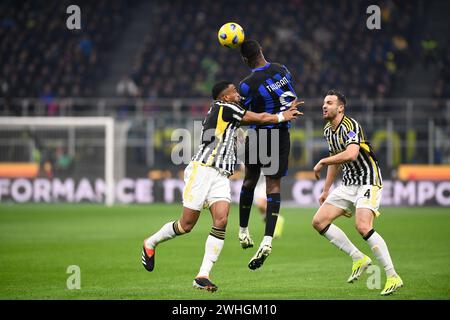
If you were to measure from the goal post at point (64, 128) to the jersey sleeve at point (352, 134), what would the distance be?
16.7m

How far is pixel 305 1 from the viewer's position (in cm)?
3228

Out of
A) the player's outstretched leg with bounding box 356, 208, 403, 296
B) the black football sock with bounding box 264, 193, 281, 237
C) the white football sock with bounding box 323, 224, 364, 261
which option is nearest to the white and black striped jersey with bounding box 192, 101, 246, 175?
the black football sock with bounding box 264, 193, 281, 237

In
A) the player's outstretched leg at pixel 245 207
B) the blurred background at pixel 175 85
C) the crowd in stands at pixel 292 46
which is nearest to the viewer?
the player's outstretched leg at pixel 245 207

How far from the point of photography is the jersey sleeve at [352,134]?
9711 millimetres

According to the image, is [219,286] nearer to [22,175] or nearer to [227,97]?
[227,97]

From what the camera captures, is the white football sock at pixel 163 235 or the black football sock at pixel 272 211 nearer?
the white football sock at pixel 163 235

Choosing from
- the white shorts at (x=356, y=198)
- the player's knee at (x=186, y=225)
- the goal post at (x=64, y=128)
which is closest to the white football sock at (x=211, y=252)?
the player's knee at (x=186, y=225)

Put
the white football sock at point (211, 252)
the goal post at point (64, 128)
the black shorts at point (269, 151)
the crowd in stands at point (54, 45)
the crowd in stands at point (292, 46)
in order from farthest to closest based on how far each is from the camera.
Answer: the crowd in stands at point (54, 45), the crowd in stands at point (292, 46), the goal post at point (64, 128), the black shorts at point (269, 151), the white football sock at point (211, 252)

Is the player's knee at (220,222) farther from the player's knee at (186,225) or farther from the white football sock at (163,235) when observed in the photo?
the white football sock at (163,235)

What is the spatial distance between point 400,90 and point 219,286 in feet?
68.5

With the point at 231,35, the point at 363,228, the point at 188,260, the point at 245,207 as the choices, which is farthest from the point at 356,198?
the point at 188,260

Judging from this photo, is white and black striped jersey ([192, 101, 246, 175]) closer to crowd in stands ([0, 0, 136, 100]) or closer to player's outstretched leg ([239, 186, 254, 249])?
player's outstretched leg ([239, 186, 254, 249])

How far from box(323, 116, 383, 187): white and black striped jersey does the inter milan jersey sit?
0.95 meters

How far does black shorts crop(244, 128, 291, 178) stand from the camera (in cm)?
1082
